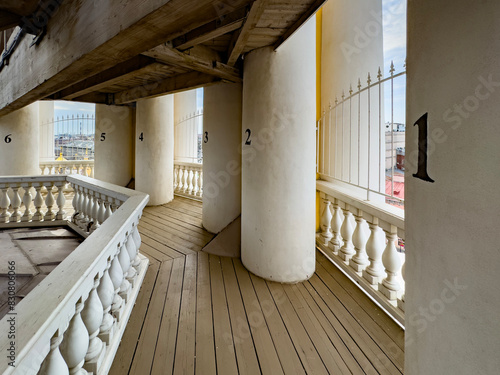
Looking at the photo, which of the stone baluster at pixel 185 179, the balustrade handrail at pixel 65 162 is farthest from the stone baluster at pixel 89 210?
the balustrade handrail at pixel 65 162

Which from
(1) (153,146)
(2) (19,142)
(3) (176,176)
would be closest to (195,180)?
(3) (176,176)

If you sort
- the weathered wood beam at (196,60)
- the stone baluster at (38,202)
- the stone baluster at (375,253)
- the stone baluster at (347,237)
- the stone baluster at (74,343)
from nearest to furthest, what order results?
the stone baluster at (74,343)
the stone baluster at (375,253)
the weathered wood beam at (196,60)
the stone baluster at (347,237)
the stone baluster at (38,202)

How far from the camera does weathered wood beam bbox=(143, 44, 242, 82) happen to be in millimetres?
2683

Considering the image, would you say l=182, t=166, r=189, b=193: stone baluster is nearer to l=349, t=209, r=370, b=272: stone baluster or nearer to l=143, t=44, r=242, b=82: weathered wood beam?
l=143, t=44, r=242, b=82: weathered wood beam

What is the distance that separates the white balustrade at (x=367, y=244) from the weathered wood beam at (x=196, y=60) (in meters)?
1.99

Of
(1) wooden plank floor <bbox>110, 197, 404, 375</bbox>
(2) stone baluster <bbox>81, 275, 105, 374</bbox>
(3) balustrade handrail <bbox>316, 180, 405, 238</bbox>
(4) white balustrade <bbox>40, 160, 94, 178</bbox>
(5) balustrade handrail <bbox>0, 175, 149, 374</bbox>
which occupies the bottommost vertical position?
(1) wooden plank floor <bbox>110, 197, 404, 375</bbox>

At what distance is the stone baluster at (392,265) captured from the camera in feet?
7.33

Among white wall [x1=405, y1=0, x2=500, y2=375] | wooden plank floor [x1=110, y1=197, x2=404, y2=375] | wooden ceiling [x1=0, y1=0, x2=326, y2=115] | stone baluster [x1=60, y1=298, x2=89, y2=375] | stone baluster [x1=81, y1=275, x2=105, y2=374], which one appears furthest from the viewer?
wooden plank floor [x1=110, y1=197, x2=404, y2=375]

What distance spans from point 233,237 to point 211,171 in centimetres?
131

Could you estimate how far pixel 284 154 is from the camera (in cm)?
279

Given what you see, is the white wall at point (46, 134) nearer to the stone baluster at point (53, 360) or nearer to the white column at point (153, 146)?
the white column at point (153, 146)

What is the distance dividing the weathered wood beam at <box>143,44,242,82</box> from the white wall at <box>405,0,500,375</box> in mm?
2344

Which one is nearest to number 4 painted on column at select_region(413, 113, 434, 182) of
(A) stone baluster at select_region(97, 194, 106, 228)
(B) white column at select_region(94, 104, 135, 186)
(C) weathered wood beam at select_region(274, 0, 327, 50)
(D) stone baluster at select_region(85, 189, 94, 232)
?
(C) weathered wood beam at select_region(274, 0, 327, 50)

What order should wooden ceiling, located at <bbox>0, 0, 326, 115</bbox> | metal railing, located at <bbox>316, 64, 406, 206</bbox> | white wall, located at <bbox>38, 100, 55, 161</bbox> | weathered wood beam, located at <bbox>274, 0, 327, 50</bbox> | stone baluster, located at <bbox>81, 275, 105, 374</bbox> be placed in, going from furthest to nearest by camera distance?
white wall, located at <bbox>38, 100, 55, 161</bbox> < metal railing, located at <bbox>316, 64, 406, 206</bbox> < weathered wood beam, located at <bbox>274, 0, 327, 50</bbox> < wooden ceiling, located at <bbox>0, 0, 326, 115</bbox> < stone baluster, located at <bbox>81, 275, 105, 374</bbox>
